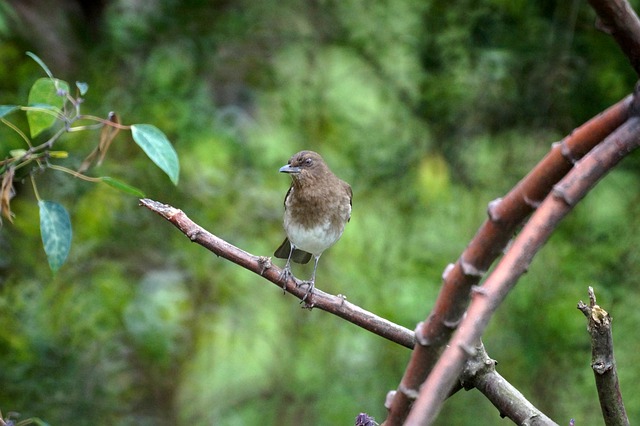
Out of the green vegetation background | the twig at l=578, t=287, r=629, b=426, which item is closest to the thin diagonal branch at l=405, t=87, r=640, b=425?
the twig at l=578, t=287, r=629, b=426

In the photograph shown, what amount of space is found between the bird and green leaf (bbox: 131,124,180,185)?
1.62 metres

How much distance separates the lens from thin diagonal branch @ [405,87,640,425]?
0.71 metres

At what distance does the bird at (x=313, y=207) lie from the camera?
3.26 m

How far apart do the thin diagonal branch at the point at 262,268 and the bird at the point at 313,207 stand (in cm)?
162

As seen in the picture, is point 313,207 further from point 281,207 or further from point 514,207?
point 514,207

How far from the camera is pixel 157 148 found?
1620mm

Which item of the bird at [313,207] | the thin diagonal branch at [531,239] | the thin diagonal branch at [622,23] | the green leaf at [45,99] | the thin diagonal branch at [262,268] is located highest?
the bird at [313,207]

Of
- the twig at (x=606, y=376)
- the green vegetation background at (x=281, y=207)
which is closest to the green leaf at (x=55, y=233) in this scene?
the twig at (x=606, y=376)

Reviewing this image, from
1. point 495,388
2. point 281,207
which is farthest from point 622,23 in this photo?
point 281,207

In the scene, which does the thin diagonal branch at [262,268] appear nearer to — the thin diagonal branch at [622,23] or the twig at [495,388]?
the twig at [495,388]

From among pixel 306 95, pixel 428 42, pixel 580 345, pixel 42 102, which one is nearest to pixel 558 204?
pixel 42 102

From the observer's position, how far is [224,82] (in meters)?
5.11

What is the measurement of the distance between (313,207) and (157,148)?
1.70 metres

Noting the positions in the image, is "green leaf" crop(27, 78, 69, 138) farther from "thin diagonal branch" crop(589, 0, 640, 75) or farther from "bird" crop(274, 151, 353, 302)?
"bird" crop(274, 151, 353, 302)
